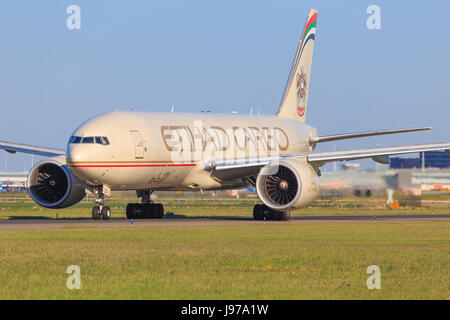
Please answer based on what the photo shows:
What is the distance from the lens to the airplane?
111 ft

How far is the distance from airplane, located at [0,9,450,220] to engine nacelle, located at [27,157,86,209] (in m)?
0.04

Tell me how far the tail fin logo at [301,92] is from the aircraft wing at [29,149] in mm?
13701

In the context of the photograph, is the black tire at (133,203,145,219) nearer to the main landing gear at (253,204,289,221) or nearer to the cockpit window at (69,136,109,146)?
the main landing gear at (253,204,289,221)

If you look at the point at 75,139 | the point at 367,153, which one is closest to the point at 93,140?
the point at 75,139

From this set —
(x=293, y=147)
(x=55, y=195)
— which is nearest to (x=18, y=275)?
(x=55, y=195)

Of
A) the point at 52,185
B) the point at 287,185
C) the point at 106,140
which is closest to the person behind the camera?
the point at 106,140

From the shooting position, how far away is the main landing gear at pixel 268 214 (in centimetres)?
3650

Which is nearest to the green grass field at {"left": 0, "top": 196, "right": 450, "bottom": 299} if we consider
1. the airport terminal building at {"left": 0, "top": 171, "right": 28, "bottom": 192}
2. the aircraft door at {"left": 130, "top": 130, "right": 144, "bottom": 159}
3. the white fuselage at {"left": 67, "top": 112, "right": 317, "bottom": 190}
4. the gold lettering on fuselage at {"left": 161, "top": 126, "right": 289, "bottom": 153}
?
the white fuselage at {"left": 67, "top": 112, "right": 317, "bottom": 190}

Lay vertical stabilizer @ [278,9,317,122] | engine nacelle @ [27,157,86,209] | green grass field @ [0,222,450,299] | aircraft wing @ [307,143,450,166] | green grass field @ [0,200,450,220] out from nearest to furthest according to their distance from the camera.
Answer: green grass field @ [0,222,450,299] < aircraft wing @ [307,143,450,166] < engine nacelle @ [27,157,86,209] < green grass field @ [0,200,450,220] < vertical stabilizer @ [278,9,317,122]

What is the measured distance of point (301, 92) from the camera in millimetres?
47938

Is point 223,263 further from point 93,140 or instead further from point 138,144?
point 138,144

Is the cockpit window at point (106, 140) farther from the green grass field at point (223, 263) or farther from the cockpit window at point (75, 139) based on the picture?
the green grass field at point (223, 263)

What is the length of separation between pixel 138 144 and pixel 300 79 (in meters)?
15.6
